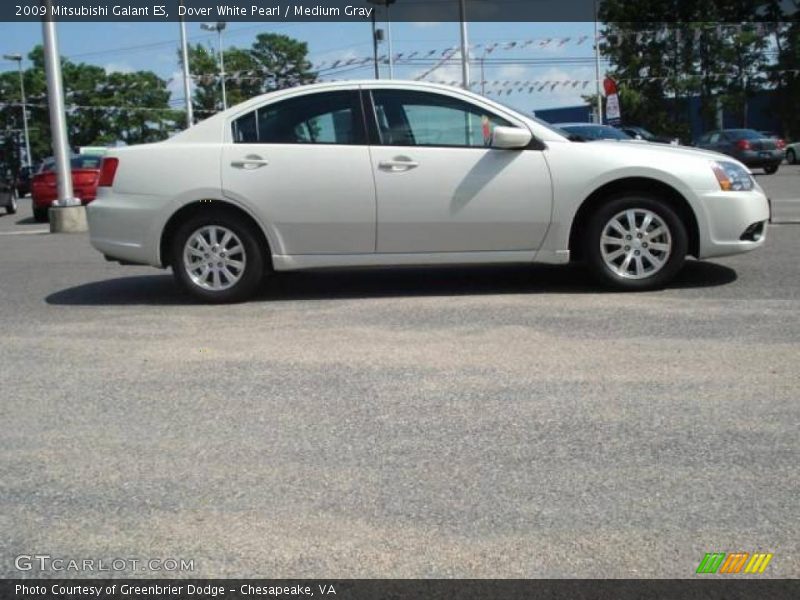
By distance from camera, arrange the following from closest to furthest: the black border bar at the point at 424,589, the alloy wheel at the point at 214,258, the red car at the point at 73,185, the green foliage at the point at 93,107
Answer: the black border bar at the point at 424,589, the alloy wheel at the point at 214,258, the red car at the point at 73,185, the green foliage at the point at 93,107

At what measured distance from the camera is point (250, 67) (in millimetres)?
79875

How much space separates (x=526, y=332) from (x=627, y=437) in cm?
200

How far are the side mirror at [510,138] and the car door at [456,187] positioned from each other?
0.29 feet

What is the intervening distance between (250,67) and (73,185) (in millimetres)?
64106

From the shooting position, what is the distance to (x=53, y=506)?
353cm

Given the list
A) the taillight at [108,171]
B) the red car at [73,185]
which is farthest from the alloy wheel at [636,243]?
the red car at [73,185]

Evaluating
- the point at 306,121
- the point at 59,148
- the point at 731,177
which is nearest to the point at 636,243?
the point at 731,177

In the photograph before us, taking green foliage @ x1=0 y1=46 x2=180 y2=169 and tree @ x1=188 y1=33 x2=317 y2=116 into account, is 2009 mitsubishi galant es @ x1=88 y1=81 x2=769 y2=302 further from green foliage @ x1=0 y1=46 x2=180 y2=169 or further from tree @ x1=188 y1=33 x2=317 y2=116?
green foliage @ x1=0 y1=46 x2=180 y2=169

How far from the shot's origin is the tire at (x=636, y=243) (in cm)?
695

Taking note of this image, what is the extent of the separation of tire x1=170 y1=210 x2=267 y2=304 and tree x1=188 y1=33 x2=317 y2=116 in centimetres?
5347

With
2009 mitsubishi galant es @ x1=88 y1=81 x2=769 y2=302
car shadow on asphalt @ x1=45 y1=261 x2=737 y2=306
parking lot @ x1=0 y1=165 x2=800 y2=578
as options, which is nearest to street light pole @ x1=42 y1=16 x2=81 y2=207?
car shadow on asphalt @ x1=45 y1=261 x2=737 y2=306

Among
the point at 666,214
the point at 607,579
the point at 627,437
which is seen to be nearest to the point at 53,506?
the point at 607,579

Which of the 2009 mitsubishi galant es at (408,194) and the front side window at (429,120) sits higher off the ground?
the front side window at (429,120)

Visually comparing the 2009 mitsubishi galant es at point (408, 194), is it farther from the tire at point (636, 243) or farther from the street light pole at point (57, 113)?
the street light pole at point (57, 113)
